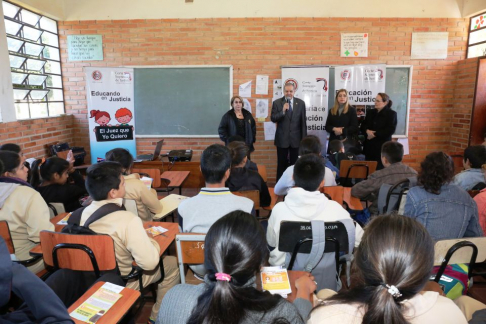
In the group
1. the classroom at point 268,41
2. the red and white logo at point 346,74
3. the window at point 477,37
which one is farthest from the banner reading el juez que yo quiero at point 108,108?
the window at point 477,37

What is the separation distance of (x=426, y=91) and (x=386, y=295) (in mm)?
5822

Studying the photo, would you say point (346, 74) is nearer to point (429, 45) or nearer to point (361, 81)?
point (361, 81)

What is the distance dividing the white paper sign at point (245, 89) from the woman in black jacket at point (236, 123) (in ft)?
2.63

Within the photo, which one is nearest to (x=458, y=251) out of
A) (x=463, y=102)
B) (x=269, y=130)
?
(x=269, y=130)

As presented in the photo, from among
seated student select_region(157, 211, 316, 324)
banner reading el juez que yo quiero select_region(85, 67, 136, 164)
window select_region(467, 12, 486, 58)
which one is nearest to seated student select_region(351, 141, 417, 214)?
seated student select_region(157, 211, 316, 324)

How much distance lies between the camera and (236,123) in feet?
16.2

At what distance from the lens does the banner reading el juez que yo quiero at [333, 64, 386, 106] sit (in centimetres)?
546

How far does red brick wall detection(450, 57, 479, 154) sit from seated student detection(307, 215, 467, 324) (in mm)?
5428

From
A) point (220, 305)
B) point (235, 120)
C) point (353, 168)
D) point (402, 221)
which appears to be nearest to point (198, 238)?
point (220, 305)

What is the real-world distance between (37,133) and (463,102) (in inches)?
267

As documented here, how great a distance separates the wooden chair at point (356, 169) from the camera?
3678mm

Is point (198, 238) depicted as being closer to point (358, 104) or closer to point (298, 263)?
point (298, 263)

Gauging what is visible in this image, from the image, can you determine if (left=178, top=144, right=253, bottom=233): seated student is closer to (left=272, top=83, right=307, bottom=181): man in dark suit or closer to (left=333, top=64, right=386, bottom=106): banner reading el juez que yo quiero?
(left=272, top=83, right=307, bottom=181): man in dark suit

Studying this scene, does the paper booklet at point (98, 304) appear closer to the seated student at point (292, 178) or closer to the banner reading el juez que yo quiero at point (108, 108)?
the seated student at point (292, 178)
